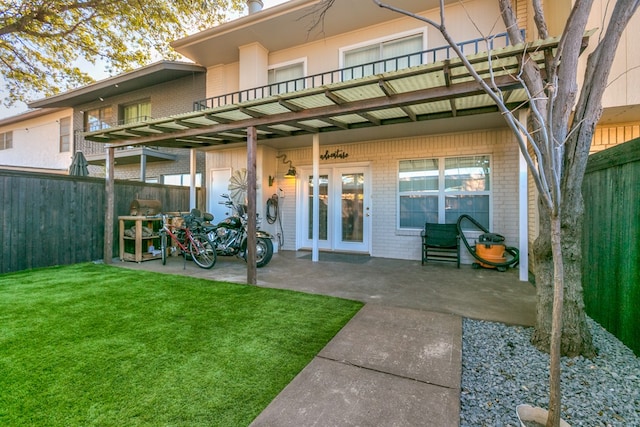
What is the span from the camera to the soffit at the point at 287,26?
5.45 meters

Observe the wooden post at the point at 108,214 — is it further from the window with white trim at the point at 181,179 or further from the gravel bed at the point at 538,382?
the gravel bed at the point at 538,382

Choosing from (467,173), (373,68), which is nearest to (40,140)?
(373,68)

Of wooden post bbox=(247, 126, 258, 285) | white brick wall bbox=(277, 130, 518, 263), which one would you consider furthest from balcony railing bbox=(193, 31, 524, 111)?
white brick wall bbox=(277, 130, 518, 263)

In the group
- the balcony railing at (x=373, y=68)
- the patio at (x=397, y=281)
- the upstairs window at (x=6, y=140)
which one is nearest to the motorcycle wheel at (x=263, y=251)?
the patio at (x=397, y=281)

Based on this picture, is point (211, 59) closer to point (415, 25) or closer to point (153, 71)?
point (153, 71)

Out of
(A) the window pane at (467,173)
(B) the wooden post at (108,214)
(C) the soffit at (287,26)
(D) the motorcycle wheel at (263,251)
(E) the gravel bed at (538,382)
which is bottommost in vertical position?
(E) the gravel bed at (538,382)

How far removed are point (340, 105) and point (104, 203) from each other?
18.7 ft

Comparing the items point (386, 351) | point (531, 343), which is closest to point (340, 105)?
point (386, 351)

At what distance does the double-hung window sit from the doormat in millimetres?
3717

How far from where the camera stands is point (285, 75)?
22.5 feet

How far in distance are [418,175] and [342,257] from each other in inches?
97.6

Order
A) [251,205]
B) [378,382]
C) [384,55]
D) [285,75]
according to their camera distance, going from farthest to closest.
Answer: [285,75] < [384,55] < [251,205] < [378,382]

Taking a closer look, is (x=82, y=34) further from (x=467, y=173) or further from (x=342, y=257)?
(x=467, y=173)

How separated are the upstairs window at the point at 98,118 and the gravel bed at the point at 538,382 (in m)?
12.6
